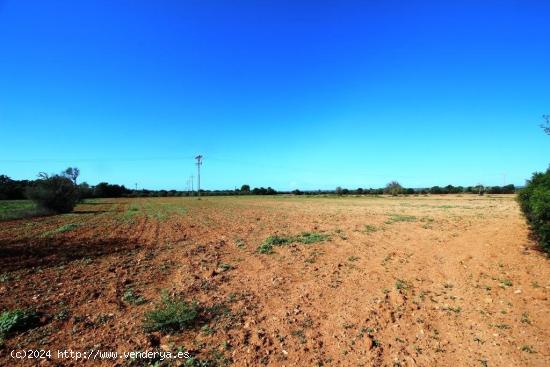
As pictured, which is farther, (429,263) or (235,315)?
(429,263)

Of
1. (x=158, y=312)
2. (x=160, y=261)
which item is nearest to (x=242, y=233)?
(x=160, y=261)

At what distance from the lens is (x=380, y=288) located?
655cm

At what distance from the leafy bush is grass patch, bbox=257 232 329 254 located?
617cm

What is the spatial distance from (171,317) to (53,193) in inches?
1458

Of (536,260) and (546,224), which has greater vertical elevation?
(546,224)

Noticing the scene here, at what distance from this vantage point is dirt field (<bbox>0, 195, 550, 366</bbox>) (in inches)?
168

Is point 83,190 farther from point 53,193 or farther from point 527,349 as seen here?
point 527,349

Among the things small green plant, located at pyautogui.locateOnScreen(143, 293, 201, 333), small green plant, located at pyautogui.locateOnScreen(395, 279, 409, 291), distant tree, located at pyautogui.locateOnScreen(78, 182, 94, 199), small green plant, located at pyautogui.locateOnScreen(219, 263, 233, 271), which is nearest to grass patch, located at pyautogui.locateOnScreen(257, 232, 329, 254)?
small green plant, located at pyautogui.locateOnScreen(219, 263, 233, 271)

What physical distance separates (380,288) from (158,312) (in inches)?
173

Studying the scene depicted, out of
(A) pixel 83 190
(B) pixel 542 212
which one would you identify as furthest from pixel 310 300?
(A) pixel 83 190

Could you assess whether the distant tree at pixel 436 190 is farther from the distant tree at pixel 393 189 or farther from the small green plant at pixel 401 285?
the small green plant at pixel 401 285

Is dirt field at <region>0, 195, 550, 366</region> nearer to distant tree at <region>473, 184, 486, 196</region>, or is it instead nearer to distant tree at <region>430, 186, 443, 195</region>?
distant tree at <region>473, 184, 486, 196</region>

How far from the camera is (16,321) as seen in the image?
492cm

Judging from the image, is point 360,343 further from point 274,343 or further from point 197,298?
point 197,298
